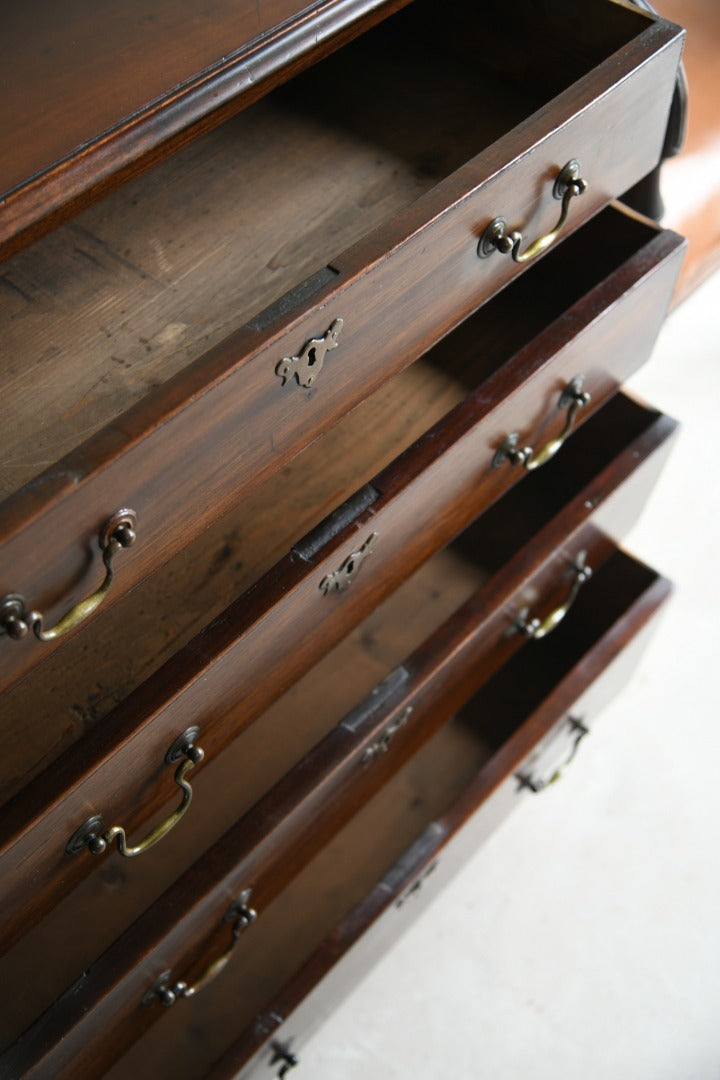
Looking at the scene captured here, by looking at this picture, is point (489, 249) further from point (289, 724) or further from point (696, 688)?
point (696, 688)

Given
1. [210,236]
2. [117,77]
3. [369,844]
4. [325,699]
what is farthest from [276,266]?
[369,844]

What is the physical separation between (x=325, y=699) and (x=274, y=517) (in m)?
0.20

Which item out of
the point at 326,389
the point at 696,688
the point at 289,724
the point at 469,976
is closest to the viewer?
the point at 326,389

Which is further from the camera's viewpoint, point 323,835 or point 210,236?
point 323,835

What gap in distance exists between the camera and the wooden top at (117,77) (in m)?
0.66

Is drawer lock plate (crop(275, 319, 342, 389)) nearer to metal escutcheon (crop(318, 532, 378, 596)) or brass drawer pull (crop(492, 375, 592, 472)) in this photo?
metal escutcheon (crop(318, 532, 378, 596))

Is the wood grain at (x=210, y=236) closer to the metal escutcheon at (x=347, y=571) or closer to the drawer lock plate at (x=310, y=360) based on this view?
the drawer lock plate at (x=310, y=360)

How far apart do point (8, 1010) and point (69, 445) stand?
1.31 ft

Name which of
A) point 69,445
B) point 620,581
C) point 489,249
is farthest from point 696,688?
point 69,445

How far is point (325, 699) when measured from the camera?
1.06 m

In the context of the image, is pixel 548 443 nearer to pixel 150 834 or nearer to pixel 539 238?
pixel 539 238

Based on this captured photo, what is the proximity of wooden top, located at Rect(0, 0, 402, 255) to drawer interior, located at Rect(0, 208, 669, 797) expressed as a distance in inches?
10.9

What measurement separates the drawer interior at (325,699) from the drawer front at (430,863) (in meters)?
0.06

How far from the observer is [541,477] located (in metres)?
1.25
